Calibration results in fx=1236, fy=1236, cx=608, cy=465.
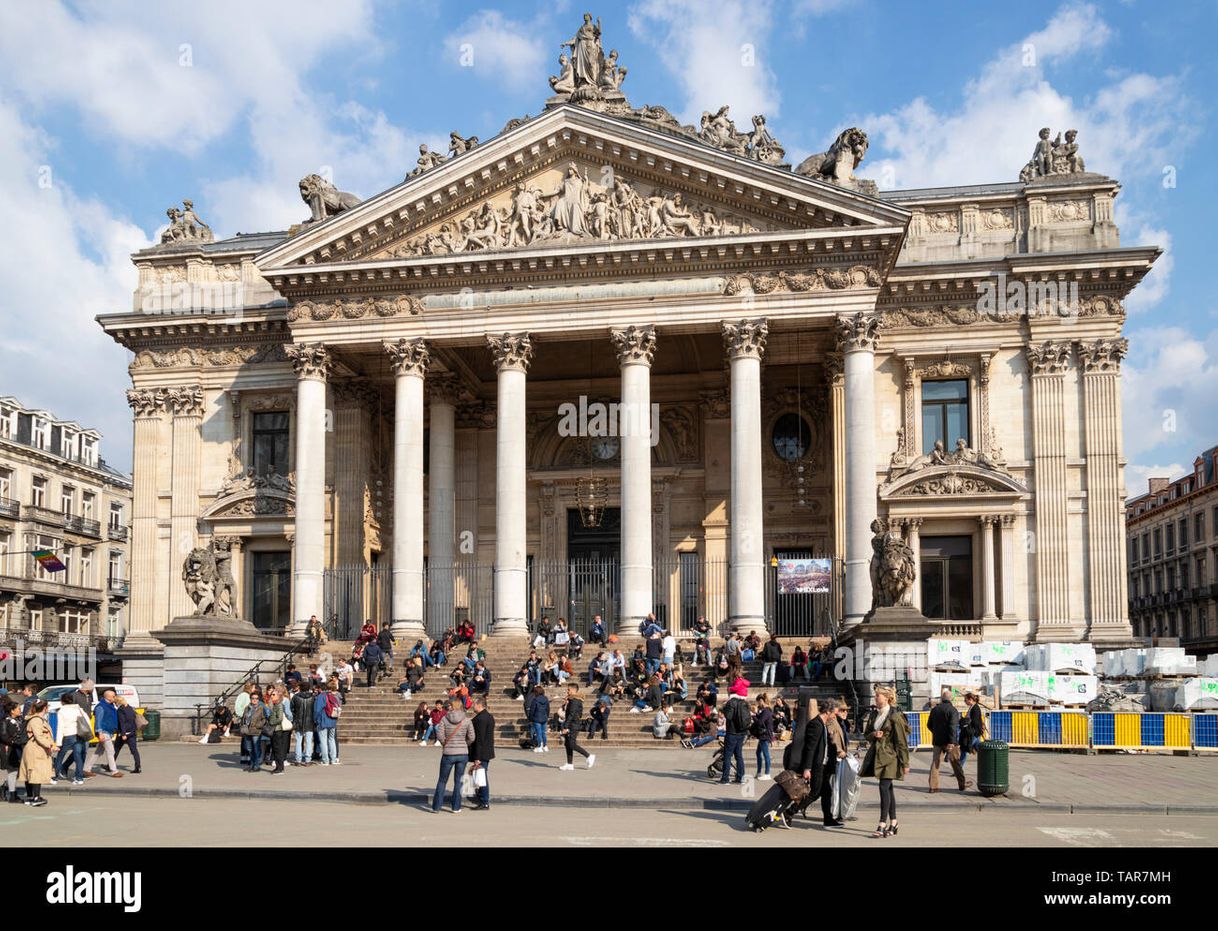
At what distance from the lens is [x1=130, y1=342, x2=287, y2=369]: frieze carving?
43.2 m

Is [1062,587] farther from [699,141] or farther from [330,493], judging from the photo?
[330,493]

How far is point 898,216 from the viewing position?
34625 mm

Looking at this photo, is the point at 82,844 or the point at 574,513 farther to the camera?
the point at 574,513

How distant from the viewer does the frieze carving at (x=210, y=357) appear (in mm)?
43237

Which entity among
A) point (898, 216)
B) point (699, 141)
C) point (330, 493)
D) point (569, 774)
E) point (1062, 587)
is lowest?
point (569, 774)

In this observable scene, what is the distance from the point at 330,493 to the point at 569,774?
21.7 meters

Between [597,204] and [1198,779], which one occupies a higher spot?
[597,204]

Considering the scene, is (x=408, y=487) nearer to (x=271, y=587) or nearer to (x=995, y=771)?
(x=271, y=587)

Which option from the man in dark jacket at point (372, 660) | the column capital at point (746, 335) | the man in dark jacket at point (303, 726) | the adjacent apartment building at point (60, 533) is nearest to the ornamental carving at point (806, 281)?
the column capital at point (746, 335)

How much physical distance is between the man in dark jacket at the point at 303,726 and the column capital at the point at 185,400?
71.0ft

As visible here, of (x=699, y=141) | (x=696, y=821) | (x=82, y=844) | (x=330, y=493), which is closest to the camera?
(x=82, y=844)

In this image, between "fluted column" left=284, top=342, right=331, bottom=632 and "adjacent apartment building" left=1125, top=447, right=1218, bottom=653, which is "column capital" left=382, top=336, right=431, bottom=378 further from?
"adjacent apartment building" left=1125, top=447, right=1218, bottom=653

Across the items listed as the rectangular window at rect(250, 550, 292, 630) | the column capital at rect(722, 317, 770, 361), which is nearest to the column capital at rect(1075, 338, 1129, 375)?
the column capital at rect(722, 317, 770, 361)
